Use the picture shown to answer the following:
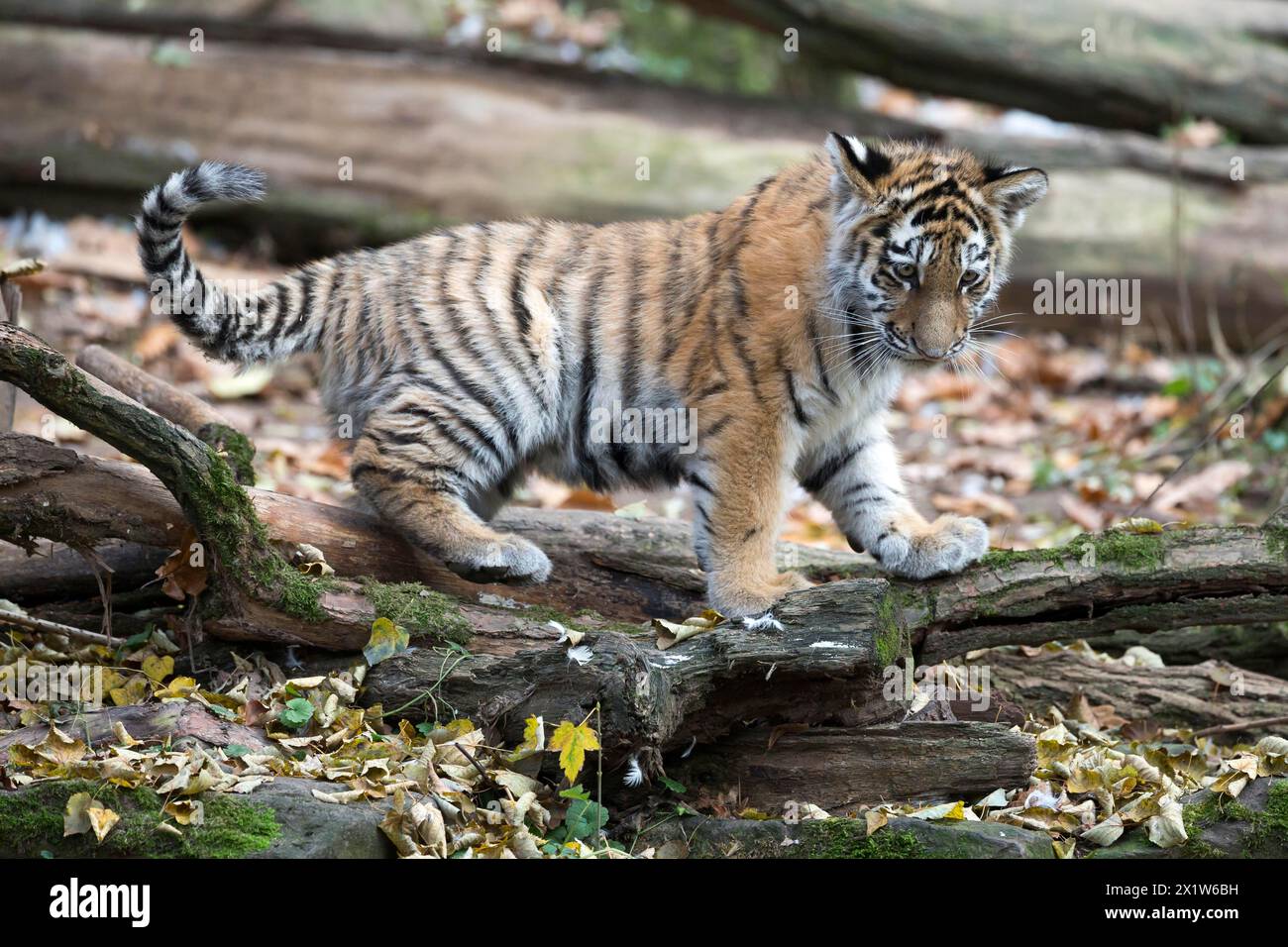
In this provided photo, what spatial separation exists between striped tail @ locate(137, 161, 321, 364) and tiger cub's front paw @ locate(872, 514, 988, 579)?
2310 mm

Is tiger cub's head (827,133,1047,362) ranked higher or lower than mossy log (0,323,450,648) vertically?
higher

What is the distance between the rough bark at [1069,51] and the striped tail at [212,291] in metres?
5.20

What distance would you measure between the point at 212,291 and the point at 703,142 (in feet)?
16.7

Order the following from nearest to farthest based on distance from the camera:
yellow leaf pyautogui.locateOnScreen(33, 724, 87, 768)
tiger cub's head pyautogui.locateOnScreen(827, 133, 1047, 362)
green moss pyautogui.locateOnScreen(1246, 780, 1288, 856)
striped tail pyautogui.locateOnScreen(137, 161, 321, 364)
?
yellow leaf pyautogui.locateOnScreen(33, 724, 87, 768) → green moss pyautogui.locateOnScreen(1246, 780, 1288, 856) → striped tail pyautogui.locateOnScreen(137, 161, 321, 364) → tiger cub's head pyautogui.locateOnScreen(827, 133, 1047, 362)

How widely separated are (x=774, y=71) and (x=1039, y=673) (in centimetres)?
834

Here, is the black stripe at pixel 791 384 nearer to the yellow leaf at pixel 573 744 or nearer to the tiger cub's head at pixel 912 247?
the tiger cub's head at pixel 912 247

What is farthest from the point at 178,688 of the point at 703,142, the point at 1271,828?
the point at 703,142

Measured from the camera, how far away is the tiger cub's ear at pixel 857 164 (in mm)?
4586

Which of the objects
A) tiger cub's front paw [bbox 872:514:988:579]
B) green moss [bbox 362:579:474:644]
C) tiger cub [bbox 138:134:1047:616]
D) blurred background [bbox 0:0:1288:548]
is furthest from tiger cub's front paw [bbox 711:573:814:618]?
blurred background [bbox 0:0:1288:548]

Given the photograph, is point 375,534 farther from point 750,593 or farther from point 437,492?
point 750,593

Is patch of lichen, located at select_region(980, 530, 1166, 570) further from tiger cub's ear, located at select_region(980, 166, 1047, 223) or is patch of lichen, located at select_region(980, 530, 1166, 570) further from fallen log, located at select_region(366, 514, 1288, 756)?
tiger cub's ear, located at select_region(980, 166, 1047, 223)

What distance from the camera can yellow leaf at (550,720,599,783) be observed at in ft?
11.4
